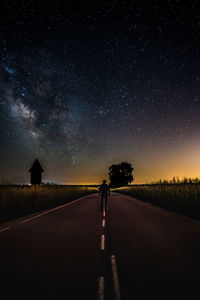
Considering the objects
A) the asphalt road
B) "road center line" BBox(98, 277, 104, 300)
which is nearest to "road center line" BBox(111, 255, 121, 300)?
the asphalt road

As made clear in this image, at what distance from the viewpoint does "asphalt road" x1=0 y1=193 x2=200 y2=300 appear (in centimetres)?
407

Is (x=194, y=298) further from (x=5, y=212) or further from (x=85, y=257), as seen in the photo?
(x=5, y=212)

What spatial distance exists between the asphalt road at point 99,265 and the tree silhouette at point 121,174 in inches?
4335

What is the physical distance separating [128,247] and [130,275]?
222cm

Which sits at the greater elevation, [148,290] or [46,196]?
[46,196]

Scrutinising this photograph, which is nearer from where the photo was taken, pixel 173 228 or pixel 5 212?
pixel 173 228

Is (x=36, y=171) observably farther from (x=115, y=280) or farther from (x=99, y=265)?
(x=115, y=280)

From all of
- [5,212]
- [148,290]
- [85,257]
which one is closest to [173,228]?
[85,257]

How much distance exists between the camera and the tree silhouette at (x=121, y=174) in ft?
388

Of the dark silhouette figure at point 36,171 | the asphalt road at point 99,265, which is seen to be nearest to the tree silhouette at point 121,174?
the dark silhouette figure at point 36,171

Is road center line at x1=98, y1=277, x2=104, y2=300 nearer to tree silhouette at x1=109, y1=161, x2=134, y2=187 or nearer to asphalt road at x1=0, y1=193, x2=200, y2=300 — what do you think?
asphalt road at x1=0, y1=193, x2=200, y2=300

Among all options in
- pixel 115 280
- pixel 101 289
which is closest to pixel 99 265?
pixel 115 280

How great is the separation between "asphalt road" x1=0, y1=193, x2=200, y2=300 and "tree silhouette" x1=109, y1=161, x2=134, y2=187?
110104mm

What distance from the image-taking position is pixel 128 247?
22.7 feet
